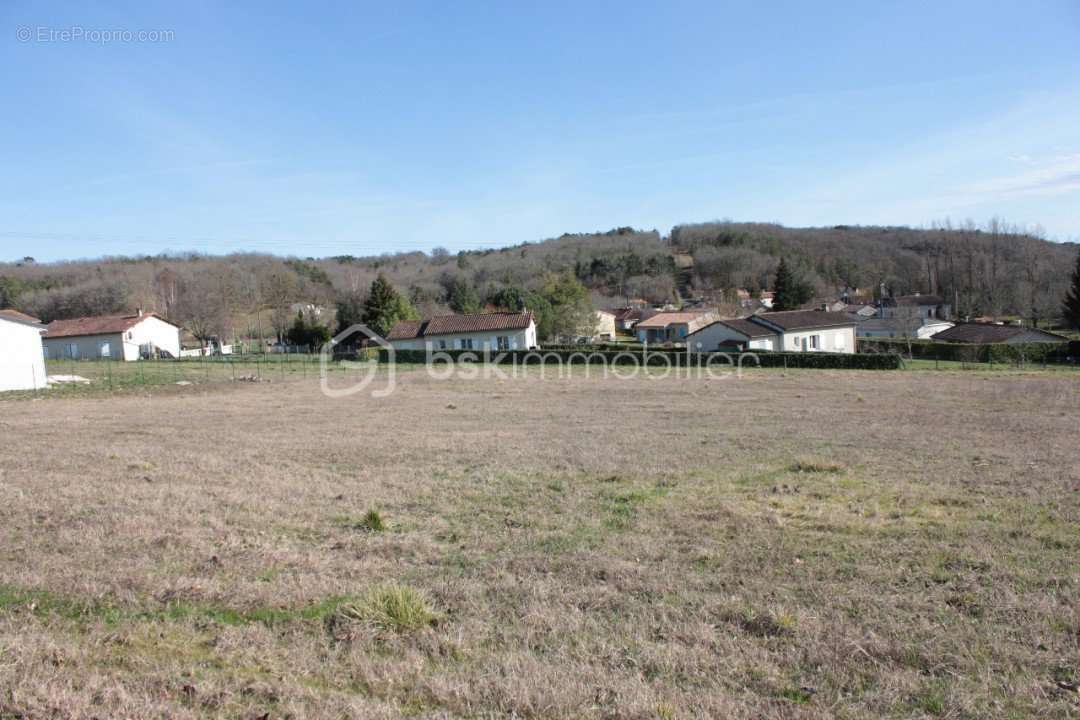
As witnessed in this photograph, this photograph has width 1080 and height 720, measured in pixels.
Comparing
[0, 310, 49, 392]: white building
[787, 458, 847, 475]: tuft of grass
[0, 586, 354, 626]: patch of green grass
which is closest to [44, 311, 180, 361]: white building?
[0, 310, 49, 392]: white building

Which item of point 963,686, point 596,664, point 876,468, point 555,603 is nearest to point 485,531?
point 555,603

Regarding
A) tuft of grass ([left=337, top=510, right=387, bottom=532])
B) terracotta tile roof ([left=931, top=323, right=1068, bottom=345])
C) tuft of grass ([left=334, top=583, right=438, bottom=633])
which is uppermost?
terracotta tile roof ([left=931, top=323, right=1068, bottom=345])

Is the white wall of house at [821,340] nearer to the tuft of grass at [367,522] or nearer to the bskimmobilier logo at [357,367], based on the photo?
the bskimmobilier logo at [357,367]

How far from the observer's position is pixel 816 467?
11781mm

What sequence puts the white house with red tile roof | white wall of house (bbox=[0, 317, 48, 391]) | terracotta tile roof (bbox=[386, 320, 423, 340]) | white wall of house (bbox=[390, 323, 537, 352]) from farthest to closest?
the white house with red tile roof
terracotta tile roof (bbox=[386, 320, 423, 340])
white wall of house (bbox=[390, 323, 537, 352])
white wall of house (bbox=[0, 317, 48, 391])

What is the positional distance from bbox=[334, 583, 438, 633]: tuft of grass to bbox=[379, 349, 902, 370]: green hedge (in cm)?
4265

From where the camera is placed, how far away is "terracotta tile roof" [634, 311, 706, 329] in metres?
78.1

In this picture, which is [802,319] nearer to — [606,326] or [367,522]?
[606,326]

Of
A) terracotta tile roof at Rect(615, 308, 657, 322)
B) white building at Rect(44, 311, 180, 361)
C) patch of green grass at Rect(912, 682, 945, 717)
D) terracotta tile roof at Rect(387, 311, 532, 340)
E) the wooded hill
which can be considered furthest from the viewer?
terracotta tile roof at Rect(615, 308, 657, 322)

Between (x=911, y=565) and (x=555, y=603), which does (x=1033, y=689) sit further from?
(x=555, y=603)

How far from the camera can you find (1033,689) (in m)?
4.05

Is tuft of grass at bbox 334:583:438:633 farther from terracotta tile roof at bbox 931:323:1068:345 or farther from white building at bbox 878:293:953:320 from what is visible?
white building at bbox 878:293:953:320

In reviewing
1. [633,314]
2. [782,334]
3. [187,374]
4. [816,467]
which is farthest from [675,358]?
[633,314]

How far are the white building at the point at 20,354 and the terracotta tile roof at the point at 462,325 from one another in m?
32.0
